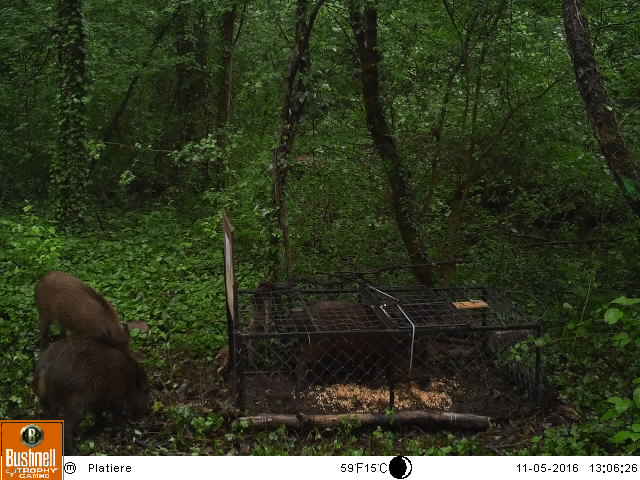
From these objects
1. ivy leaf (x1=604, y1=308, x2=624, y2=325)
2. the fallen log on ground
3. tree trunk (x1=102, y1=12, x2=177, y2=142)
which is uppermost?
tree trunk (x1=102, y1=12, x2=177, y2=142)

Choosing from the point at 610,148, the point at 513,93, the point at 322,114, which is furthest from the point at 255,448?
the point at 513,93

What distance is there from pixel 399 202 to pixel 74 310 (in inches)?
168

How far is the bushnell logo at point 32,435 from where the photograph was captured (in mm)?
4453

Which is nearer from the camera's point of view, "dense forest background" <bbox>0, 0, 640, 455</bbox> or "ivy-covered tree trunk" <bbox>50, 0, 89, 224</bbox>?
"dense forest background" <bbox>0, 0, 640, 455</bbox>

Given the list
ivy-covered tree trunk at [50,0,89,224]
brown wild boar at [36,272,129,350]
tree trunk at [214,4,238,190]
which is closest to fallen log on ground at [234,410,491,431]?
brown wild boar at [36,272,129,350]

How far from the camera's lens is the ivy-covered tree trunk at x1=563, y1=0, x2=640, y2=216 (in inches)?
242

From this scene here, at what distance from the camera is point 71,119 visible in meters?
12.6

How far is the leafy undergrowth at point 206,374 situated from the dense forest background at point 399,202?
0.09 feet

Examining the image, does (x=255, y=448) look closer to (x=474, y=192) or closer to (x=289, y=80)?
(x=289, y=80)

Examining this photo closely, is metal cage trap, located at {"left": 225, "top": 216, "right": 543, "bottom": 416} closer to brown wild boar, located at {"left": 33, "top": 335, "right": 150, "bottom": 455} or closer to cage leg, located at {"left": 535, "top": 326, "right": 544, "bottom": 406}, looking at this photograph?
cage leg, located at {"left": 535, "top": 326, "right": 544, "bottom": 406}

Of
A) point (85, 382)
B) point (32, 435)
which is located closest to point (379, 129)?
point (85, 382)

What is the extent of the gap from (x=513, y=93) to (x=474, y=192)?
1.90m

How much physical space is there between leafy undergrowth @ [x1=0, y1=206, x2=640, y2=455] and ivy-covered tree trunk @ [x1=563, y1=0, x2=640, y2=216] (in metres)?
1.25

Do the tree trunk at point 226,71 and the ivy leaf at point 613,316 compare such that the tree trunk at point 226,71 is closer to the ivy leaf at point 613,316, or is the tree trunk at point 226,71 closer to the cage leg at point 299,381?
the cage leg at point 299,381
